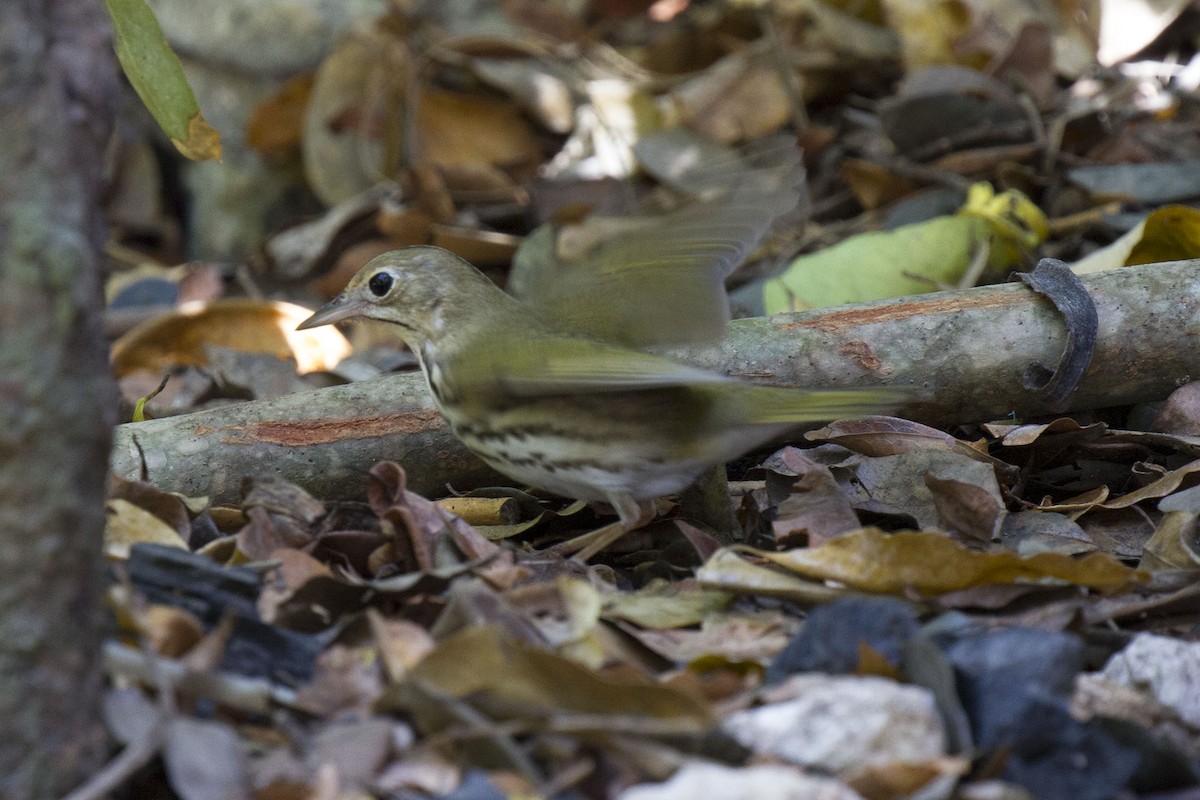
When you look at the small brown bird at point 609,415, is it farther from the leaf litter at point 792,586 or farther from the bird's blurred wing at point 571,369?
the leaf litter at point 792,586

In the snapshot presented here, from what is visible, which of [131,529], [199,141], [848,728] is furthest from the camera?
[199,141]

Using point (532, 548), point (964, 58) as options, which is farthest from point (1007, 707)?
point (964, 58)

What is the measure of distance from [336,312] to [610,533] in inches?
38.7

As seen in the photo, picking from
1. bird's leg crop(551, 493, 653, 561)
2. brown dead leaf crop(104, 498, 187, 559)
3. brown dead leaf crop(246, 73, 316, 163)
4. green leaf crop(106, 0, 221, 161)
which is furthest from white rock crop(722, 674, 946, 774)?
brown dead leaf crop(246, 73, 316, 163)

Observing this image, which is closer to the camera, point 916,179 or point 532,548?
point 532,548

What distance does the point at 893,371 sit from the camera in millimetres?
3418

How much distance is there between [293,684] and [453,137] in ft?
13.8

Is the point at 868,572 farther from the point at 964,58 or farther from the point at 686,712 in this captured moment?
the point at 964,58

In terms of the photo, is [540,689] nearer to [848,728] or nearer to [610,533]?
[848,728]

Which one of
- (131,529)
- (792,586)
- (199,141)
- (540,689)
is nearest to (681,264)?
(792,586)

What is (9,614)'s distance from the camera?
1.93 meters

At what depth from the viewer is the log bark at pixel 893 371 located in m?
3.35

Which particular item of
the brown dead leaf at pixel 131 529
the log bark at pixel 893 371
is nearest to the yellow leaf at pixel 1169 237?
the log bark at pixel 893 371

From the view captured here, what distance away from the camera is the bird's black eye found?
3.65 m
